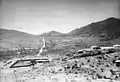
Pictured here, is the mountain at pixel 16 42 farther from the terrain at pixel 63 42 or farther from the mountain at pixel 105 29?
the mountain at pixel 105 29

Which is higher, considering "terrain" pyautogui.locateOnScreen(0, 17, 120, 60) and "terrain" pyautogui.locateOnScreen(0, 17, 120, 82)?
"terrain" pyautogui.locateOnScreen(0, 17, 120, 60)

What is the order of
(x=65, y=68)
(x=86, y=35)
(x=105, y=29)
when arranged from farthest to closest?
(x=105, y=29) → (x=86, y=35) → (x=65, y=68)

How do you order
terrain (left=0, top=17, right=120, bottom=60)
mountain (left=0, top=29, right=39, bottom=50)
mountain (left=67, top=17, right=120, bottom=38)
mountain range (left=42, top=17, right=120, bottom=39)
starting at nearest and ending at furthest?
terrain (left=0, top=17, right=120, bottom=60) → mountain (left=0, top=29, right=39, bottom=50) → mountain range (left=42, top=17, right=120, bottom=39) → mountain (left=67, top=17, right=120, bottom=38)

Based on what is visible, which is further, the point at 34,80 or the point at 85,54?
the point at 85,54

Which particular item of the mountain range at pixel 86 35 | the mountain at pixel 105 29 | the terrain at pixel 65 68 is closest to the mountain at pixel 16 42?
the mountain range at pixel 86 35

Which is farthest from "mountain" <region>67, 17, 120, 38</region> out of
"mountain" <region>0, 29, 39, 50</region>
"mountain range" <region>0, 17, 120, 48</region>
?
"mountain" <region>0, 29, 39, 50</region>

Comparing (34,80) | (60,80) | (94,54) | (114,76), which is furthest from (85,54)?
(34,80)

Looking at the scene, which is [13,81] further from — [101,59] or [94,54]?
[94,54]

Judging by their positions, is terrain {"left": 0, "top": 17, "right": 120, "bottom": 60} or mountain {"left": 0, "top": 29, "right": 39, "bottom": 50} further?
mountain {"left": 0, "top": 29, "right": 39, "bottom": 50}

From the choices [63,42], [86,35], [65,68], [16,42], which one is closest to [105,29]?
[86,35]

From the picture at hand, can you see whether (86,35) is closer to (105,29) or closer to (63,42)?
(105,29)

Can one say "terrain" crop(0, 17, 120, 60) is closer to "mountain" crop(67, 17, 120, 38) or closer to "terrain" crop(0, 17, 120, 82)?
"mountain" crop(67, 17, 120, 38)
